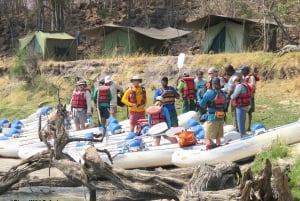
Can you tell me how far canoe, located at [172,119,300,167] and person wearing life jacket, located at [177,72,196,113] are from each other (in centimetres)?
380

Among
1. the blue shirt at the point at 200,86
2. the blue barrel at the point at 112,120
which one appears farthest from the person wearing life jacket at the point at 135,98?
the blue shirt at the point at 200,86

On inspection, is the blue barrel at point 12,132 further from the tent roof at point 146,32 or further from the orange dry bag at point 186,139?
the tent roof at point 146,32

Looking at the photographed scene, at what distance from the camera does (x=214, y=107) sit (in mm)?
9719

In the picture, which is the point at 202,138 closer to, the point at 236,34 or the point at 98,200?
the point at 98,200

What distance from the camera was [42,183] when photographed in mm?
8211

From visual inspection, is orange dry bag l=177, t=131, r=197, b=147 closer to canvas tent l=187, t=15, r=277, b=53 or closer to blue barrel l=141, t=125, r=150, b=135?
blue barrel l=141, t=125, r=150, b=135

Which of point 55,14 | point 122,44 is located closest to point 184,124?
point 122,44

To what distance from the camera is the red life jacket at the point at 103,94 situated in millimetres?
13195

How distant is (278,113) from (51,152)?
328 inches

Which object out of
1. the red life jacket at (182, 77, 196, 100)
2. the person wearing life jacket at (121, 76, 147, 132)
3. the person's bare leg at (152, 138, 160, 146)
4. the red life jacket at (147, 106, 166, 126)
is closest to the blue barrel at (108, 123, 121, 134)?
the person wearing life jacket at (121, 76, 147, 132)

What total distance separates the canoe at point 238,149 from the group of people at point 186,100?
0.22 m

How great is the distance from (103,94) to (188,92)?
6.57 feet

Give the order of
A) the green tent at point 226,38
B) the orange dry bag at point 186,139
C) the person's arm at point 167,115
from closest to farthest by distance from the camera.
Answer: the orange dry bag at point 186,139 → the person's arm at point 167,115 → the green tent at point 226,38

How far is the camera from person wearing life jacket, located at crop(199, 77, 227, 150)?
9.68 m
